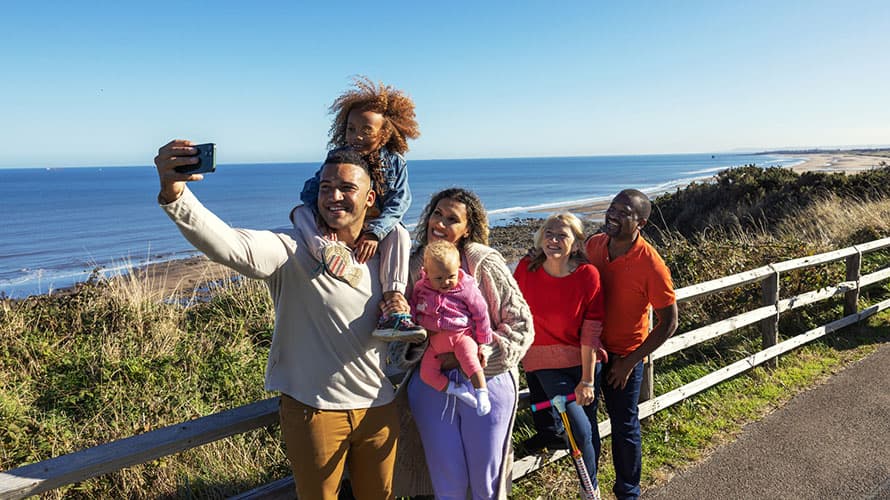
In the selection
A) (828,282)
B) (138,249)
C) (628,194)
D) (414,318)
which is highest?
(628,194)

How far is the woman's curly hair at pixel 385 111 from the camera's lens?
334 cm

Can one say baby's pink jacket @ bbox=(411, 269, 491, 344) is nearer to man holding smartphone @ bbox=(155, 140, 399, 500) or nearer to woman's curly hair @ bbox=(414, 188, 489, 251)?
man holding smartphone @ bbox=(155, 140, 399, 500)

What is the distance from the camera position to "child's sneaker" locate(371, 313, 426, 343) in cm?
229

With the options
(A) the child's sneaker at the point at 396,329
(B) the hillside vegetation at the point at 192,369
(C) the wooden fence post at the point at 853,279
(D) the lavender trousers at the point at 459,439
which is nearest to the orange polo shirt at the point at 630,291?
(D) the lavender trousers at the point at 459,439

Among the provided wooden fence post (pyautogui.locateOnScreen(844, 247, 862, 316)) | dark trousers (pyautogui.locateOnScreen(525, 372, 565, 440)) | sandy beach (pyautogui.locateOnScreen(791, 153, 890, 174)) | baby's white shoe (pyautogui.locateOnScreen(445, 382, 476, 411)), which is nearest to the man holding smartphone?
baby's white shoe (pyautogui.locateOnScreen(445, 382, 476, 411))

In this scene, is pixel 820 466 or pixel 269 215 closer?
pixel 820 466

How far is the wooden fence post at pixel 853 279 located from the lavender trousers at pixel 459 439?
6.35 meters

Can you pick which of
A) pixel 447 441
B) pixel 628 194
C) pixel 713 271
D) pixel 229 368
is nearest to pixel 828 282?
pixel 713 271

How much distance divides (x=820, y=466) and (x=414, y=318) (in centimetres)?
338

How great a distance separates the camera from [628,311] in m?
3.38

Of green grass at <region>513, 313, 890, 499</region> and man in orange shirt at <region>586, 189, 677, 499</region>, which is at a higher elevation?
man in orange shirt at <region>586, 189, 677, 499</region>

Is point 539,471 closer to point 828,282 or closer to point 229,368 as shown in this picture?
point 229,368

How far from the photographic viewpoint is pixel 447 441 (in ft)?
8.70

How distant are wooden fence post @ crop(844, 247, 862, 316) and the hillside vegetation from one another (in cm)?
20
